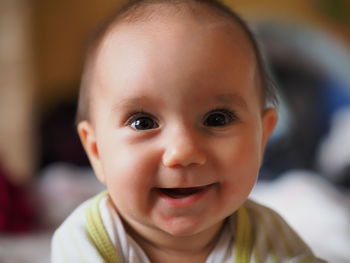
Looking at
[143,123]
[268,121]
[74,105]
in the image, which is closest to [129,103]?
[143,123]

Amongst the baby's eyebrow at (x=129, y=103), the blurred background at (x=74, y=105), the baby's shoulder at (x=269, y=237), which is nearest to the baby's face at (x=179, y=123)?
the baby's eyebrow at (x=129, y=103)

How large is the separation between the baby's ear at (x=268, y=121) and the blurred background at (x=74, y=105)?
2.30 feet

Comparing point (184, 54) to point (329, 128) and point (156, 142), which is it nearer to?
point (156, 142)

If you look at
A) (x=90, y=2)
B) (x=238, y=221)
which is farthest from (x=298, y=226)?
(x=90, y=2)

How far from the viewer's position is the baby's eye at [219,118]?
2.07 feet

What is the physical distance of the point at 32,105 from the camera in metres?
2.70

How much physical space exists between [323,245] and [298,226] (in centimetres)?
13

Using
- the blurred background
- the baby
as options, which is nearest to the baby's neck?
the baby

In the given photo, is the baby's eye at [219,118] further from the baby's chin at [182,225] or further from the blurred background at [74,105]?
the blurred background at [74,105]

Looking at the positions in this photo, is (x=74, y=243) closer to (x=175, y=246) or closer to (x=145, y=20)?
(x=175, y=246)

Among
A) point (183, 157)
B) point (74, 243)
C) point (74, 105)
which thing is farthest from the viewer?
point (74, 105)

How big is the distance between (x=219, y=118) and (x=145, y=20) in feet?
0.52

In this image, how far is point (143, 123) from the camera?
635 mm

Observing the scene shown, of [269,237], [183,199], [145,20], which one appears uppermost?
[145,20]
